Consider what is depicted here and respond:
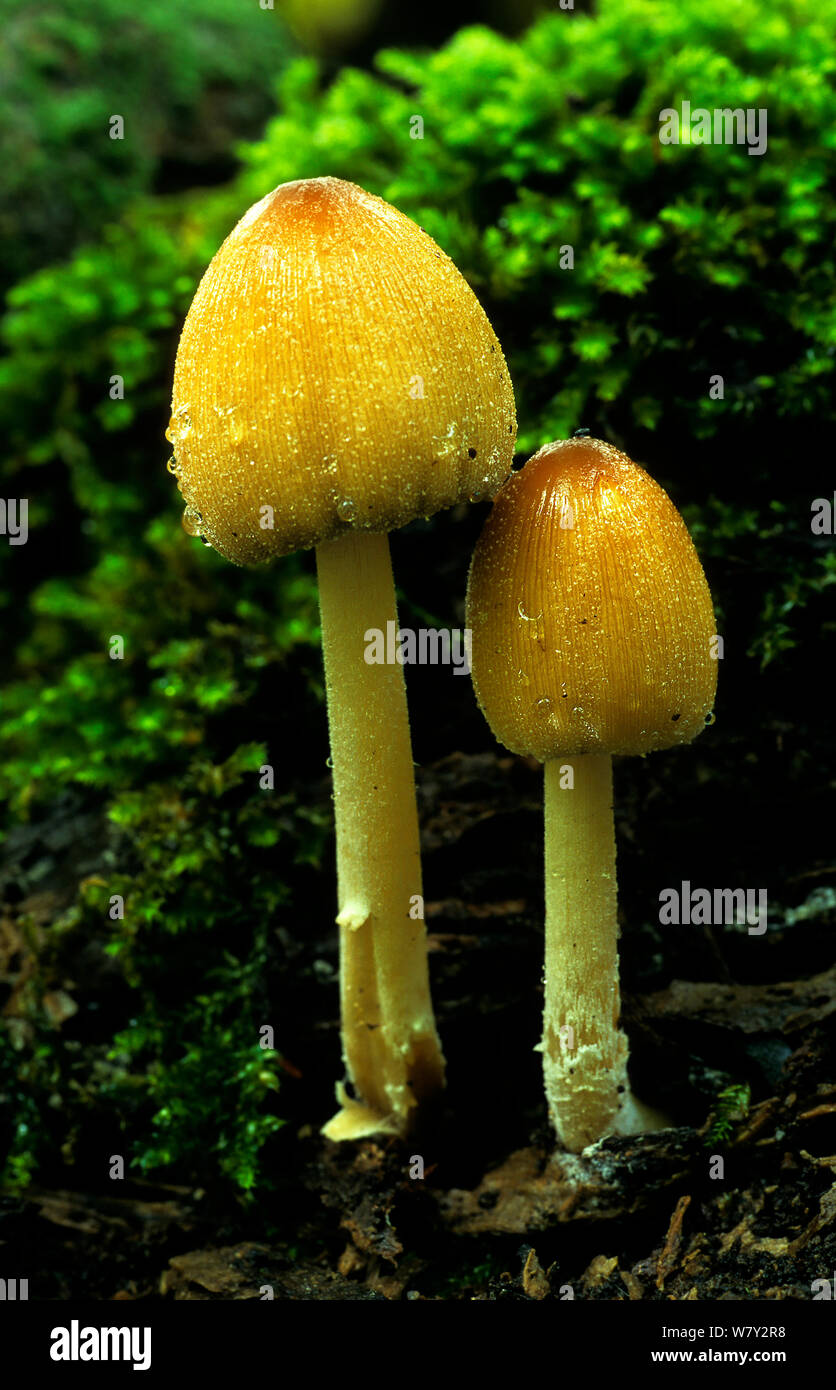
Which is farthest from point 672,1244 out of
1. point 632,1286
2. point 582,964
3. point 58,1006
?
point 58,1006

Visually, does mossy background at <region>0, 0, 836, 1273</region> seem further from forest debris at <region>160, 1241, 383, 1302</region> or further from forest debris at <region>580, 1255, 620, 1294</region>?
forest debris at <region>580, 1255, 620, 1294</region>

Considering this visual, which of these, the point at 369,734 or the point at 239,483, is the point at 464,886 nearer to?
the point at 369,734

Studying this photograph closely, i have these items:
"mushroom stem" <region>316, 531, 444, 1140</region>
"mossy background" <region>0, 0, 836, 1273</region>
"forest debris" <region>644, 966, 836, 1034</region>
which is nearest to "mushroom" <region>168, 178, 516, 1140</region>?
"mushroom stem" <region>316, 531, 444, 1140</region>

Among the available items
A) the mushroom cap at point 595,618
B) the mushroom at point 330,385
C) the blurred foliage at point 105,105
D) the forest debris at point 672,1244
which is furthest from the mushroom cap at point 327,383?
the blurred foliage at point 105,105

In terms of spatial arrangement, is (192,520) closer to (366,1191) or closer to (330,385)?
(330,385)

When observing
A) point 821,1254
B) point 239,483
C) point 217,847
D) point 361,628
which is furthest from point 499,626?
point 821,1254

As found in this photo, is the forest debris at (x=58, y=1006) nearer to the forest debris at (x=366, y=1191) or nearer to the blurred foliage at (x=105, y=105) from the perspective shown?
the forest debris at (x=366, y=1191)
